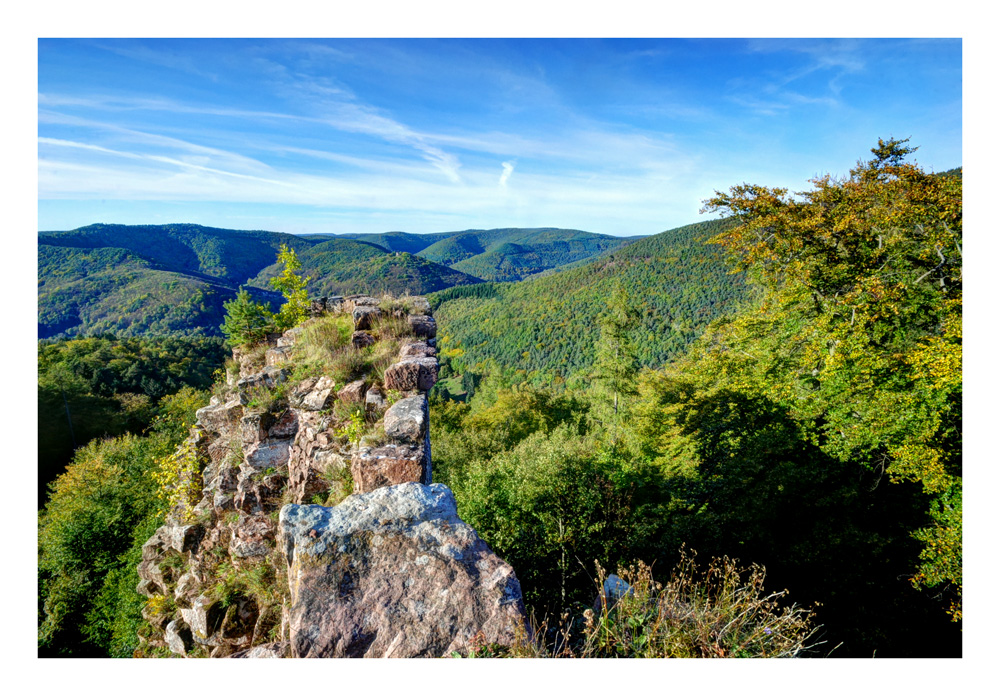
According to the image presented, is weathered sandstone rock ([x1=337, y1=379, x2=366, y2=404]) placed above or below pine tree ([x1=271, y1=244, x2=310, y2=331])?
below

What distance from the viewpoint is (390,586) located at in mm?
2715

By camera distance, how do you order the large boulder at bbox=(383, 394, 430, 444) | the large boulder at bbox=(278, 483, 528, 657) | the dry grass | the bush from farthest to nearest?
the bush, the large boulder at bbox=(383, 394, 430, 444), the dry grass, the large boulder at bbox=(278, 483, 528, 657)

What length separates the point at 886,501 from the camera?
8.21 metres

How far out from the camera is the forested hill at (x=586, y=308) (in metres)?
58.1

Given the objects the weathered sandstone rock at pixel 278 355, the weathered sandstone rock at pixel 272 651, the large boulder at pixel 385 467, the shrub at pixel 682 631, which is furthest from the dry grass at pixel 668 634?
the weathered sandstone rock at pixel 278 355

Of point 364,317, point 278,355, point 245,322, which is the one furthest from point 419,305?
point 245,322

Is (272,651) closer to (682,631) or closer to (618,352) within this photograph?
(682,631)

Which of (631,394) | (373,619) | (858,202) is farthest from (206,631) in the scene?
(631,394)

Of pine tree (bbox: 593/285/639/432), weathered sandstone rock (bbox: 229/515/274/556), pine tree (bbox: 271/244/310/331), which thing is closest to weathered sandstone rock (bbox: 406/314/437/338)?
pine tree (bbox: 271/244/310/331)

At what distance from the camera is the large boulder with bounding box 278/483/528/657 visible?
100 inches

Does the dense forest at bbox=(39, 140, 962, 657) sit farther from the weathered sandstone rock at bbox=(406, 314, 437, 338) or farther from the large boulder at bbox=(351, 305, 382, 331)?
the weathered sandstone rock at bbox=(406, 314, 437, 338)

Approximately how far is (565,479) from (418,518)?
6.11 m

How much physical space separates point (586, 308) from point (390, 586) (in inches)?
3016

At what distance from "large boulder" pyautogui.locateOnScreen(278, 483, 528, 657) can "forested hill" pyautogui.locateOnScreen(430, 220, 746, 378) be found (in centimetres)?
4584
